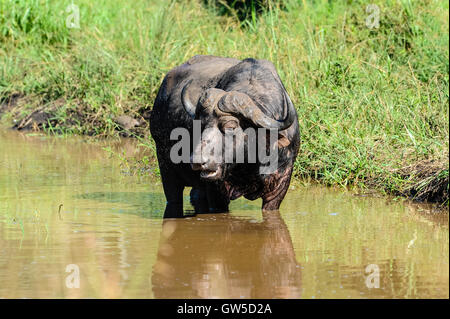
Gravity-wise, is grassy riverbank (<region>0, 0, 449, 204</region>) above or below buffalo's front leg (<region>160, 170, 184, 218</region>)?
above

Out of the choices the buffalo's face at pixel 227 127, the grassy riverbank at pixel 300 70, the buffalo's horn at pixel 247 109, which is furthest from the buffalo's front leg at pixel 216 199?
the grassy riverbank at pixel 300 70

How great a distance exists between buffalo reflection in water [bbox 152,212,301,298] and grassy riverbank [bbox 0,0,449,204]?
5.55 ft

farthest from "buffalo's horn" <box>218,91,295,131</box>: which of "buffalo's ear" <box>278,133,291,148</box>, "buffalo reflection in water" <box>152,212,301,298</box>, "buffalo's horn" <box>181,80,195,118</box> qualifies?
"buffalo reflection in water" <box>152,212,301,298</box>

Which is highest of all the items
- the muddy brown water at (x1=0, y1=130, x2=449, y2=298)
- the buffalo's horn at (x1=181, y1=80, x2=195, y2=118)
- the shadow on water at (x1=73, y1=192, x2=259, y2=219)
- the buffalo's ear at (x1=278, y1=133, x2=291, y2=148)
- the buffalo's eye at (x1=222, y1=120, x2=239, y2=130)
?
the buffalo's horn at (x1=181, y1=80, x2=195, y2=118)

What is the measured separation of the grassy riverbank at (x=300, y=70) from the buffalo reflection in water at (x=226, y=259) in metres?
1.69

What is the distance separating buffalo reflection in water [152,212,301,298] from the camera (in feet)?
15.8

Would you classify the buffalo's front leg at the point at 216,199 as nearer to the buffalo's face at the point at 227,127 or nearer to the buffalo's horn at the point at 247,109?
the buffalo's face at the point at 227,127

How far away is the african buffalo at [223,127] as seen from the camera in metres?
6.17

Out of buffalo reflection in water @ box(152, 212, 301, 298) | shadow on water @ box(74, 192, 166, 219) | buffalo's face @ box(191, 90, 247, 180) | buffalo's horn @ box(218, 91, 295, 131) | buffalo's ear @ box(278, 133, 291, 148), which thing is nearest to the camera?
buffalo reflection in water @ box(152, 212, 301, 298)

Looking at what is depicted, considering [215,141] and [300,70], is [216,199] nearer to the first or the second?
[215,141]

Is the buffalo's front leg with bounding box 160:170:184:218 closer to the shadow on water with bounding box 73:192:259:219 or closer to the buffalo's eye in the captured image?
the shadow on water with bounding box 73:192:259:219

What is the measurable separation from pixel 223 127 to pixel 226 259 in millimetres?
1114

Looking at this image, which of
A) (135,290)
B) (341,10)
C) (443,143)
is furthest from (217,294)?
(341,10)

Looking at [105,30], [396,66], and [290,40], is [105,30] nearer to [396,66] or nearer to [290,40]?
[290,40]
